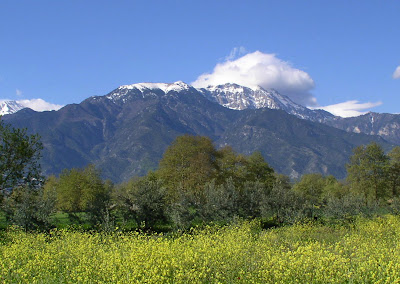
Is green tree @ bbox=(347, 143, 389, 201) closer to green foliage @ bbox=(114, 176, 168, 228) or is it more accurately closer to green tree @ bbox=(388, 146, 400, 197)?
green tree @ bbox=(388, 146, 400, 197)

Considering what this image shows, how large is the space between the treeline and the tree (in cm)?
59

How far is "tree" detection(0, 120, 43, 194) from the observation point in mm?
19623

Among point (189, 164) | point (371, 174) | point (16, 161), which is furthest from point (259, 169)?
point (16, 161)

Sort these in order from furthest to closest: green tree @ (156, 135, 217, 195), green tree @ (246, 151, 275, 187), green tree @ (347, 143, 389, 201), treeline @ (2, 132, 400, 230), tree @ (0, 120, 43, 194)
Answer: green tree @ (246, 151, 275, 187) < green tree @ (347, 143, 389, 201) < green tree @ (156, 135, 217, 195) < treeline @ (2, 132, 400, 230) < tree @ (0, 120, 43, 194)

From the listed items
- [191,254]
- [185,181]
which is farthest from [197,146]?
[191,254]

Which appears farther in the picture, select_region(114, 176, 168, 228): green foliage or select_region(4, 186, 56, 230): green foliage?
select_region(114, 176, 168, 228): green foliage

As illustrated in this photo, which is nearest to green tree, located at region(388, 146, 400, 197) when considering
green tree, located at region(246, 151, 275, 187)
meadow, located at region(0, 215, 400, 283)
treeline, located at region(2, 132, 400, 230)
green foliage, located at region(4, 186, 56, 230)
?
treeline, located at region(2, 132, 400, 230)

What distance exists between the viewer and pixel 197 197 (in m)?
30.4

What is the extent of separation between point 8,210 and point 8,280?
16419mm

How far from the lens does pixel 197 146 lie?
170ft

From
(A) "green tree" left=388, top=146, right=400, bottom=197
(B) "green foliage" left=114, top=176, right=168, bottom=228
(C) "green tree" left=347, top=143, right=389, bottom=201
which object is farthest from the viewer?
(A) "green tree" left=388, top=146, right=400, bottom=197

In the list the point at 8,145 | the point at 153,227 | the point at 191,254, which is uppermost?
the point at 8,145

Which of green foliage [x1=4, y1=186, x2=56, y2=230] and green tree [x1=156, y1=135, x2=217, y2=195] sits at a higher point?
green tree [x1=156, y1=135, x2=217, y2=195]

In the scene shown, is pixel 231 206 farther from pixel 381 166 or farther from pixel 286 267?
pixel 381 166
